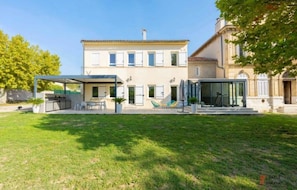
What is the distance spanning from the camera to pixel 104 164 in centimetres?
384

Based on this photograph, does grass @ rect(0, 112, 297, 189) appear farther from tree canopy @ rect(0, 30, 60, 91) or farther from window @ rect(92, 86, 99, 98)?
tree canopy @ rect(0, 30, 60, 91)

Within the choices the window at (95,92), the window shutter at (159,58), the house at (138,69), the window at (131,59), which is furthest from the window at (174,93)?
the window at (95,92)

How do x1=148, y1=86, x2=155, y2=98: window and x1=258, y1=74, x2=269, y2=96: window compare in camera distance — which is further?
x1=148, y1=86, x2=155, y2=98: window

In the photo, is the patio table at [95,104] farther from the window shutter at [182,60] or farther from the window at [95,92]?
the window shutter at [182,60]

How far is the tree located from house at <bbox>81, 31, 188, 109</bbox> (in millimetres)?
11278

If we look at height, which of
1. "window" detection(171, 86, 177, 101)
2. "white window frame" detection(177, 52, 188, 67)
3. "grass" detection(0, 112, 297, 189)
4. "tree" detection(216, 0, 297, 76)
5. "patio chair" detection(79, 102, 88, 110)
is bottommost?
"grass" detection(0, 112, 297, 189)

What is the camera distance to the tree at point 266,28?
16.8ft

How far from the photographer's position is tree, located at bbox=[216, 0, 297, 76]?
5.13m

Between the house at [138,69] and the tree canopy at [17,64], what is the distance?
1361 cm

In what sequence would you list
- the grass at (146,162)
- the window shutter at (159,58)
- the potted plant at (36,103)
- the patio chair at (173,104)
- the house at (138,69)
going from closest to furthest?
the grass at (146,162)
the potted plant at (36,103)
the patio chair at (173,104)
the house at (138,69)
the window shutter at (159,58)

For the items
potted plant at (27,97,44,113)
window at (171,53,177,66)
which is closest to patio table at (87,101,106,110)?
potted plant at (27,97,44,113)

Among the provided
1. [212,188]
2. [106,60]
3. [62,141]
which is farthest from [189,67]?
[212,188]

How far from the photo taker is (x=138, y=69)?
60.1 feet

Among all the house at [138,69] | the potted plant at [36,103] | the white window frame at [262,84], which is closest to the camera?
the potted plant at [36,103]
